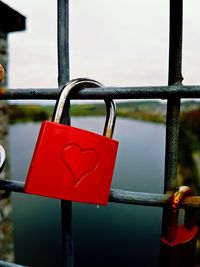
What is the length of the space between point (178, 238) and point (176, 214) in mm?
31

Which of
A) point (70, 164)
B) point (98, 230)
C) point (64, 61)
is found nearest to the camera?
point (70, 164)

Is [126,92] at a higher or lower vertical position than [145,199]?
higher

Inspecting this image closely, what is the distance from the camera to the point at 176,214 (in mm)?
430

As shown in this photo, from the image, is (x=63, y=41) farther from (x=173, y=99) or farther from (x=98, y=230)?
(x=98, y=230)

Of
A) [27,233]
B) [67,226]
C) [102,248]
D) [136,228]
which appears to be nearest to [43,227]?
[27,233]

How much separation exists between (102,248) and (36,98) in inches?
415

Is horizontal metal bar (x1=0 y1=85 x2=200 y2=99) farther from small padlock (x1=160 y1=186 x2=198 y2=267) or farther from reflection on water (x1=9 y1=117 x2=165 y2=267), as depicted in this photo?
reflection on water (x1=9 y1=117 x2=165 y2=267)

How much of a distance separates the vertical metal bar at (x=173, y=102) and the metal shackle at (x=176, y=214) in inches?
0.9

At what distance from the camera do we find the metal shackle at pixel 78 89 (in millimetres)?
441

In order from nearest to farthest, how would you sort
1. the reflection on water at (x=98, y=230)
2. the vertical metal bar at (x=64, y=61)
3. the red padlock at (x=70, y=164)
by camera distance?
the red padlock at (x=70, y=164), the vertical metal bar at (x=64, y=61), the reflection on water at (x=98, y=230)

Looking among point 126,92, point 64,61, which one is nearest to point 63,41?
point 64,61

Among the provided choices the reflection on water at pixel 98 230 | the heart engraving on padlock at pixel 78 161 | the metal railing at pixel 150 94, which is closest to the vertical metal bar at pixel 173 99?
the metal railing at pixel 150 94

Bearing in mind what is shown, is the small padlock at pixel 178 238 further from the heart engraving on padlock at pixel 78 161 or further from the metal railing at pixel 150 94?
the heart engraving on padlock at pixel 78 161

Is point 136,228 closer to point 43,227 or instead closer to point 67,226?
point 43,227
